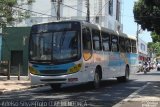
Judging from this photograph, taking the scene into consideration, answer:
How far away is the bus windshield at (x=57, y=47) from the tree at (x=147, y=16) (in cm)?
3091

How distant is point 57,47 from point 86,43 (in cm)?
150

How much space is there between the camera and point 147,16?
53406 mm

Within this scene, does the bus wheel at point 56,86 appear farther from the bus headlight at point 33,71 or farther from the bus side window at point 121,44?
the bus side window at point 121,44

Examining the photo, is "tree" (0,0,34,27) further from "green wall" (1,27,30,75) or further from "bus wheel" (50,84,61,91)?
"green wall" (1,27,30,75)

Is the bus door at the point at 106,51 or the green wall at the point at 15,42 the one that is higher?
the green wall at the point at 15,42

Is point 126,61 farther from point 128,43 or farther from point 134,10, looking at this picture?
point 134,10

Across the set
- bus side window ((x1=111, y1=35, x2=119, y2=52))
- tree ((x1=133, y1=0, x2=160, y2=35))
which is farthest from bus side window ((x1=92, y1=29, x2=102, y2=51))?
tree ((x1=133, y1=0, x2=160, y2=35))

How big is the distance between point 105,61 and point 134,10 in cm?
3241

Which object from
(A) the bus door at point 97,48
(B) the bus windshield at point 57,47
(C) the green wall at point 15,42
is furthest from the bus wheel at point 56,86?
(C) the green wall at point 15,42

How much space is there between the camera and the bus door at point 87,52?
2112cm

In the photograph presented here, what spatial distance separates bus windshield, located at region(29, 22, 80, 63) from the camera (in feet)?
67.6

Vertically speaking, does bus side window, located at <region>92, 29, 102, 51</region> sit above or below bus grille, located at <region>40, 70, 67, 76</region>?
above

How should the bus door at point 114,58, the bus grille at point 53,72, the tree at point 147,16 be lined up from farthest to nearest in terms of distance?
the tree at point 147,16
the bus door at point 114,58
the bus grille at point 53,72

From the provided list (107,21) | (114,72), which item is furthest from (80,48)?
(107,21)
